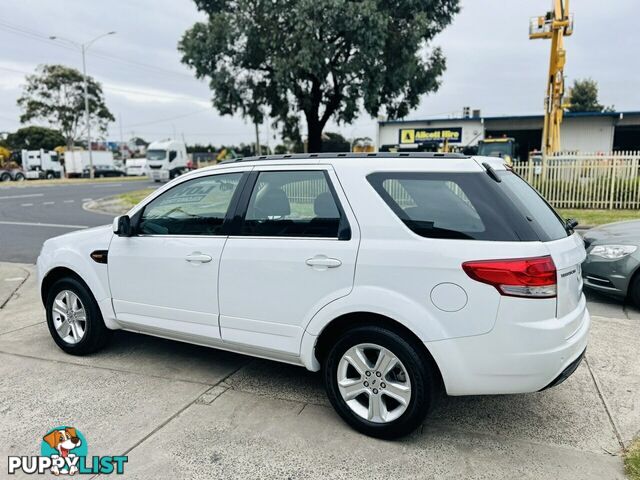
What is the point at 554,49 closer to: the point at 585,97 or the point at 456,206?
the point at 456,206

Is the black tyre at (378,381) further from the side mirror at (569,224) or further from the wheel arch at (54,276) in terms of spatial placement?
the wheel arch at (54,276)

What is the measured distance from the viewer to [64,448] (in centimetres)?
301

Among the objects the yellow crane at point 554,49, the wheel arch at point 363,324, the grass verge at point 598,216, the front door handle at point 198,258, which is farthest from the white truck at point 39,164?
the wheel arch at point 363,324

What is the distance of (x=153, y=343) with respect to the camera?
15.4 ft

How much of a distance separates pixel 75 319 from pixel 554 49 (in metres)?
18.4

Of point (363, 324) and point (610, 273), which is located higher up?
point (363, 324)

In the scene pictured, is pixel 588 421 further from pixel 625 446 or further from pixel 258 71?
pixel 258 71

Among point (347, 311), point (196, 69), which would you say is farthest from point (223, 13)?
point (347, 311)

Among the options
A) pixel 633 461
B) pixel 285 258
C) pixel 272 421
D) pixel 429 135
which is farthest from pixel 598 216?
pixel 429 135

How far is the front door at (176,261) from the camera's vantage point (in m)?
3.58

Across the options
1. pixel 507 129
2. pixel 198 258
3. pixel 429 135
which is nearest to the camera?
pixel 198 258

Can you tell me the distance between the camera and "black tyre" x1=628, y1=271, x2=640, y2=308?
548cm

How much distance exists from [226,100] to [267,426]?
56.7ft

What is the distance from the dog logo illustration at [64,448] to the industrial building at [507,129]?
96.3ft
